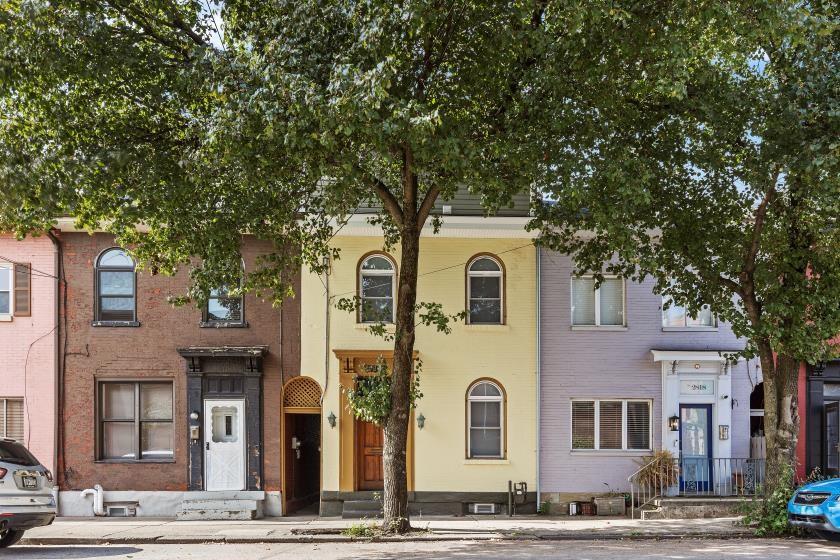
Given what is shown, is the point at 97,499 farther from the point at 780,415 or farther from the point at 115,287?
the point at 780,415

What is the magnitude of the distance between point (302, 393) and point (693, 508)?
8.66m

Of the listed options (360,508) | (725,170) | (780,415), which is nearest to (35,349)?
(360,508)

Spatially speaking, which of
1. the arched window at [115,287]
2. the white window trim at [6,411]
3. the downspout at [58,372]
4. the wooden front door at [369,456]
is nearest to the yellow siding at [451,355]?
the wooden front door at [369,456]

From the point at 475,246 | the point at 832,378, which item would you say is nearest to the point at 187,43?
the point at 475,246

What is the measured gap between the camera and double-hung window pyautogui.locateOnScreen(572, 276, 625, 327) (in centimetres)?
1977

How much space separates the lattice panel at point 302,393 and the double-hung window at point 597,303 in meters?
6.04

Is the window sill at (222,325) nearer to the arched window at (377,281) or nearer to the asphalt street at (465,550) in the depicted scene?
the arched window at (377,281)

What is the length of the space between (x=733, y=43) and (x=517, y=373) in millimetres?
8444

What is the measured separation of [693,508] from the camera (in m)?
17.7

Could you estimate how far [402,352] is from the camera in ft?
47.3

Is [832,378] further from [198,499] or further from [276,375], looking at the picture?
[198,499]

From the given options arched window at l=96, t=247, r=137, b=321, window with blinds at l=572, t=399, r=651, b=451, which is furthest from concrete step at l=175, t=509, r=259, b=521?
window with blinds at l=572, t=399, r=651, b=451

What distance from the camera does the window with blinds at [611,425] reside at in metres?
19.5

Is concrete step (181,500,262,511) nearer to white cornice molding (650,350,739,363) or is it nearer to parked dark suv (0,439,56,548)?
parked dark suv (0,439,56,548)
